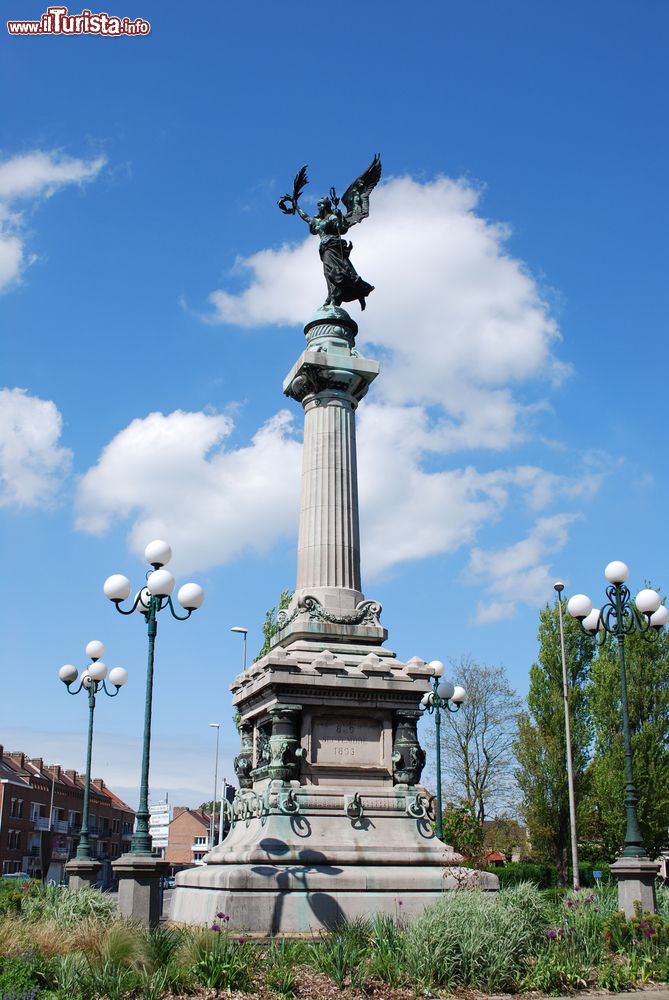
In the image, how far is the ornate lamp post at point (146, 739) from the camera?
14.0m

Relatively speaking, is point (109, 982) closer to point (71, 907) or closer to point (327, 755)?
point (71, 907)

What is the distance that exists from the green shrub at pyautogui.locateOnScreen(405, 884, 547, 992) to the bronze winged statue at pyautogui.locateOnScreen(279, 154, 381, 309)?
13.2m

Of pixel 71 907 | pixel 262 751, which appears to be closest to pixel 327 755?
pixel 262 751

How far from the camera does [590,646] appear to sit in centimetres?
4325

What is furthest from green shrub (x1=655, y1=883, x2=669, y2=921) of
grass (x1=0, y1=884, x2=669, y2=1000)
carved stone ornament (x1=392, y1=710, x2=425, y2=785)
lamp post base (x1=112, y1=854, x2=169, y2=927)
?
lamp post base (x1=112, y1=854, x2=169, y2=927)

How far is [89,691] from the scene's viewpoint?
79.6ft

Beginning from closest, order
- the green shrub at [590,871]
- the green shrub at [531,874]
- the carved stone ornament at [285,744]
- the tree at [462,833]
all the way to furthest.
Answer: the carved stone ornament at [285,744]
the tree at [462,833]
the green shrub at [531,874]
the green shrub at [590,871]

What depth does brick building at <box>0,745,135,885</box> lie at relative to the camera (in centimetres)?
6862

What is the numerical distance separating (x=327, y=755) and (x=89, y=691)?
9758mm

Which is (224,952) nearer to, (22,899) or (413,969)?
(413,969)

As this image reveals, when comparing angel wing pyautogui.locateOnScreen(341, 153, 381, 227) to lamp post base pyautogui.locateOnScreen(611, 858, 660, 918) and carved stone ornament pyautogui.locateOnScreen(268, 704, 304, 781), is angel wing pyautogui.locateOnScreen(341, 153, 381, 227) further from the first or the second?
lamp post base pyautogui.locateOnScreen(611, 858, 660, 918)

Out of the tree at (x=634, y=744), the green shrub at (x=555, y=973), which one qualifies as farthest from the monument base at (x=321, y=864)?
the tree at (x=634, y=744)

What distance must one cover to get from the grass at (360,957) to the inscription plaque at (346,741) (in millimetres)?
4190

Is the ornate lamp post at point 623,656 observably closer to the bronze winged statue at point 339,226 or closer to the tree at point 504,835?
the bronze winged statue at point 339,226
